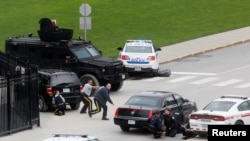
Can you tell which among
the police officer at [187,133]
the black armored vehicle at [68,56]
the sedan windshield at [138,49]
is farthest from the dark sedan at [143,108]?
the sedan windshield at [138,49]

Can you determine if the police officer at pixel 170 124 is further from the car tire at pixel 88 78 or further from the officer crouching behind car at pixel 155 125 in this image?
the car tire at pixel 88 78

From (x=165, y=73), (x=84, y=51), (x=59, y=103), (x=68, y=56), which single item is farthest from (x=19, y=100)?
(x=165, y=73)

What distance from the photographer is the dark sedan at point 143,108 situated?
25038mm

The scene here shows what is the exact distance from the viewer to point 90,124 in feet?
89.6

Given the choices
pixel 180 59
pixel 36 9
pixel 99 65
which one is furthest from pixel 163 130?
pixel 36 9

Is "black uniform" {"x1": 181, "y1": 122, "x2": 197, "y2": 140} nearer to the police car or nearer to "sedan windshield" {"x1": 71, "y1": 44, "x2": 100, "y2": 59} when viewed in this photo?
"sedan windshield" {"x1": 71, "y1": 44, "x2": 100, "y2": 59}

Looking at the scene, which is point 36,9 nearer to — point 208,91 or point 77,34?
point 77,34

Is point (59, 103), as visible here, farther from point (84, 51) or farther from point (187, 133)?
point (84, 51)

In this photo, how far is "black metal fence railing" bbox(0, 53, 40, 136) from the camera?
2552 centimetres

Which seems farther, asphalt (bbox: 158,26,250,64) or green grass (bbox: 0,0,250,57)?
green grass (bbox: 0,0,250,57)

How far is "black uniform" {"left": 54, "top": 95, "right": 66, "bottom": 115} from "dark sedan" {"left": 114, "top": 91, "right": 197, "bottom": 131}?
3539 mm

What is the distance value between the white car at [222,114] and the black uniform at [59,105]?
600 cm

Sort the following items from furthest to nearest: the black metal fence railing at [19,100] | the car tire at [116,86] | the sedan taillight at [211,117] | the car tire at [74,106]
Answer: the car tire at [116,86]
the car tire at [74,106]
the black metal fence railing at [19,100]
the sedan taillight at [211,117]

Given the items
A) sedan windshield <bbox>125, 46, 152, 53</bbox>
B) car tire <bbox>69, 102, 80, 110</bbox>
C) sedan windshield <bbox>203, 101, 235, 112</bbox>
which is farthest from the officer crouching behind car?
sedan windshield <bbox>125, 46, 152, 53</bbox>
